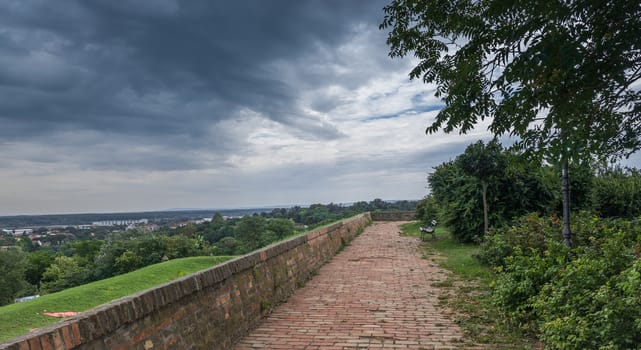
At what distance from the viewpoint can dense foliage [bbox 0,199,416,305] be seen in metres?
21.2

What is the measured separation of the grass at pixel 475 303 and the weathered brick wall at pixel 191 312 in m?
2.79

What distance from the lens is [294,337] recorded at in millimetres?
4723

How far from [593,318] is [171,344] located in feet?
12.2

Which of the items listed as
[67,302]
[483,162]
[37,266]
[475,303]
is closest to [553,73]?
[475,303]

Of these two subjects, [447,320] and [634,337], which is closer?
[634,337]

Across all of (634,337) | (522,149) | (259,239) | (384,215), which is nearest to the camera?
(634,337)

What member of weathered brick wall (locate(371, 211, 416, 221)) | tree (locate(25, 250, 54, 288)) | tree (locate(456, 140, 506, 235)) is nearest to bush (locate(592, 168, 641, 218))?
tree (locate(456, 140, 506, 235))

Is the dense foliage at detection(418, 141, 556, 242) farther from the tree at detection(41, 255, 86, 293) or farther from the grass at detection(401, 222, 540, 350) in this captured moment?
the tree at detection(41, 255, 86, 293)

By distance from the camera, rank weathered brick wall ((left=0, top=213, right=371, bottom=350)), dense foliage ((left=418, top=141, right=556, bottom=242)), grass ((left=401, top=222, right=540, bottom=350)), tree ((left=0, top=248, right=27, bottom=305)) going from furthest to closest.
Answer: tree ((left=0, top=248, right=27, bottom=305))
dense foliage ((left=418, top=141, right=556, bottom=242))
grass ((left=401, top=222, right=540, bottom=350))
weathered brick wall ((left=0, top=213, right=371, bottom=350))

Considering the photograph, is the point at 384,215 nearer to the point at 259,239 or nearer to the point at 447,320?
the point at 259,239

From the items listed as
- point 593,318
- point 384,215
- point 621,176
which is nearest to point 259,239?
point 384,215

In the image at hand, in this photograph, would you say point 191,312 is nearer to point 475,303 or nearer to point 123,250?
point 475,303

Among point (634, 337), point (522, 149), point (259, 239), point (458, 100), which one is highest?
point (458, 100)

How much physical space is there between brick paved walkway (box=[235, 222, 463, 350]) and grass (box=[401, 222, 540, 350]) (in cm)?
22
